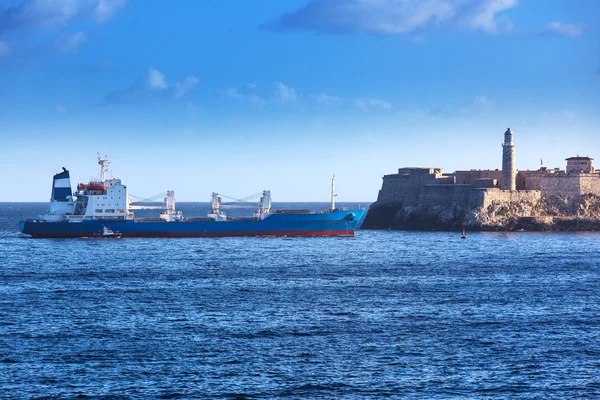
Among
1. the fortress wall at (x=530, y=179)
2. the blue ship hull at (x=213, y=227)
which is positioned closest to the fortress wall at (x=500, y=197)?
the fortress wall at (x=530, y=179)

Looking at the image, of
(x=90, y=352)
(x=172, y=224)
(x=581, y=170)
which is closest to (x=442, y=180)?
(x=581, y=170)

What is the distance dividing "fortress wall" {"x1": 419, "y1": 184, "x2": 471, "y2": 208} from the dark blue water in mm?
31854

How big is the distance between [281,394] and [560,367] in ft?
27.0

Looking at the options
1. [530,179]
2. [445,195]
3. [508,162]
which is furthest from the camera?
[530,179]

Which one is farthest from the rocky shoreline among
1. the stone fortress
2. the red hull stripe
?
the red hull stripe

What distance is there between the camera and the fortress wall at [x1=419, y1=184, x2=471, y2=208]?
84.7m

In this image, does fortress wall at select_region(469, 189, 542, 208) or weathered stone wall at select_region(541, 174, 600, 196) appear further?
weathered stone wall at select_region(541, 174, 600, 196)

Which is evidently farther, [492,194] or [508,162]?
[508,162]

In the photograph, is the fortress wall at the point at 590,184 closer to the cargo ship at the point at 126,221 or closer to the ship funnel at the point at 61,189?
the cargo ship at the point at 126,221

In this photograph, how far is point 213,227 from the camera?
74.3 metres

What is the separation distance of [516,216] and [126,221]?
3923 centimetres

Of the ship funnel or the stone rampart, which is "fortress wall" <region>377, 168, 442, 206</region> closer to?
the stone rampart

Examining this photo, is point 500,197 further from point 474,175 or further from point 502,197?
point 474,175

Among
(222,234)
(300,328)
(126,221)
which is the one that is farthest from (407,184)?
(300,328)
